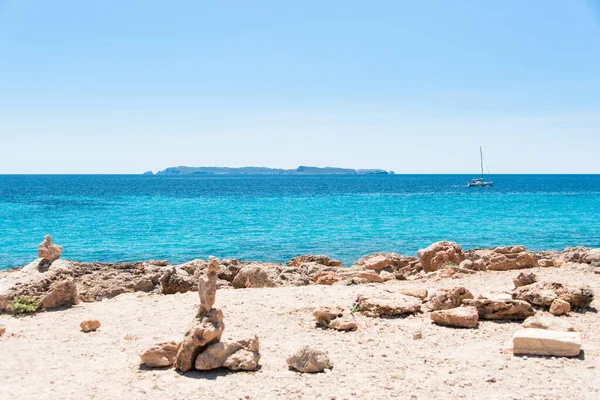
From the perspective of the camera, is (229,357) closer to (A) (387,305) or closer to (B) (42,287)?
A: (A) (387,305)

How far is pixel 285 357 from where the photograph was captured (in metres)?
9.45

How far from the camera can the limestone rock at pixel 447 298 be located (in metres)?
11.8

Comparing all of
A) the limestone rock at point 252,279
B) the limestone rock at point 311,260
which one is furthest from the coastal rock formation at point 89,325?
the limestone rock at point 311,260

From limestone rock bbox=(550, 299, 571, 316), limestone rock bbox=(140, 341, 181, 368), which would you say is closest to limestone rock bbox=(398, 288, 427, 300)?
limestone rock bbox=(550, 299, 571, 316)

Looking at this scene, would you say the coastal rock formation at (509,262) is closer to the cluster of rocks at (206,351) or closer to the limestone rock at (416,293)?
the limestone rock at (416,293)

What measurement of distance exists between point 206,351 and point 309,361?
1661 mm

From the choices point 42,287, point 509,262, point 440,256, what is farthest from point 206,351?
point 509,262

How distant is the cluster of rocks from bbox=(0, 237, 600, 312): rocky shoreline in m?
3.66

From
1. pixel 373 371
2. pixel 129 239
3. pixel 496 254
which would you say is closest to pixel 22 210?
pixel 129 239

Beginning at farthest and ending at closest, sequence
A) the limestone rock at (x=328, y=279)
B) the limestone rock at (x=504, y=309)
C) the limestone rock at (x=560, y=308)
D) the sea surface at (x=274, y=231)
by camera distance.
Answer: the sea surface at (x=274, y=231)
the limestone rock at (x=328, y=279)
the limestone rock at (x=560, y=308)
the limestone rock at (x=504, y=309)

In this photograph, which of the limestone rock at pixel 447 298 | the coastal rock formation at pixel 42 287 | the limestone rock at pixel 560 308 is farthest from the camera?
the coastal rock formation at pixel 42 287

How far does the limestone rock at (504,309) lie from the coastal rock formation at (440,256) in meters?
6.79

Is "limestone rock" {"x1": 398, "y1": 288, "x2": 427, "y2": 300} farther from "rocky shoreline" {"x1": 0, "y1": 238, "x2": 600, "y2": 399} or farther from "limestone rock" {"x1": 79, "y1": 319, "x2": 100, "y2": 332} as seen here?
"limestone rock" {"x1": 79, "y1": 319, "x2": 100, "y2": 332}

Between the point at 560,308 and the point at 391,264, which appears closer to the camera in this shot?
the point at 560,308
